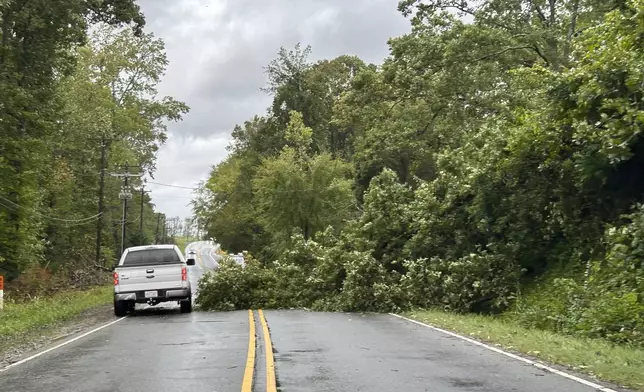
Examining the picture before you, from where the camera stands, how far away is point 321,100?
56.8 m

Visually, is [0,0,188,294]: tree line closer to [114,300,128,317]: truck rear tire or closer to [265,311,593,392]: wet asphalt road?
[114,300,128,317]: truck rear tire

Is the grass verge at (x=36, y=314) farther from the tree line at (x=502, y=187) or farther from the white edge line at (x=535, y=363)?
the white edge line at (x=535, y=363)

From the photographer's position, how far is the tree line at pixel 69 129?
27.1 meters

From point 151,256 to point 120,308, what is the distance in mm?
1744

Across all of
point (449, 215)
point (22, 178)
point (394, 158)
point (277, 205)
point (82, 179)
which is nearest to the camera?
point (449, 215)

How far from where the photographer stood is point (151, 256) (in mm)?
20188

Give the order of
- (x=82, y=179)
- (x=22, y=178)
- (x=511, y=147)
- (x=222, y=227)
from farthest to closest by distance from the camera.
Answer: (x=222, y=227) → (x=82, y=179) → (x=22, y=178) → (x=511, y=147)

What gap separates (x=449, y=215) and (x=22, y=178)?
19.0 meters

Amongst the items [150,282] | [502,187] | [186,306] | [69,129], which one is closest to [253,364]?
[150,282]

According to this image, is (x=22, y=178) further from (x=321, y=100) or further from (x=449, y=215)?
(x=321, y=100)

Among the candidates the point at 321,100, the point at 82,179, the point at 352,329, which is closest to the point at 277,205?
the point at 321,100

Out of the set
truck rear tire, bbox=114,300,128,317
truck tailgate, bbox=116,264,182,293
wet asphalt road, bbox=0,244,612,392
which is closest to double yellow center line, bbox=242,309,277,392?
wet asphalt road, bbox=0,244,612,392

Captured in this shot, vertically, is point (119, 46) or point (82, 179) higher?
point (119, 46)

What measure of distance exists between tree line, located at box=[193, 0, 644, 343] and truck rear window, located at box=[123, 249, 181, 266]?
8.75 feet
